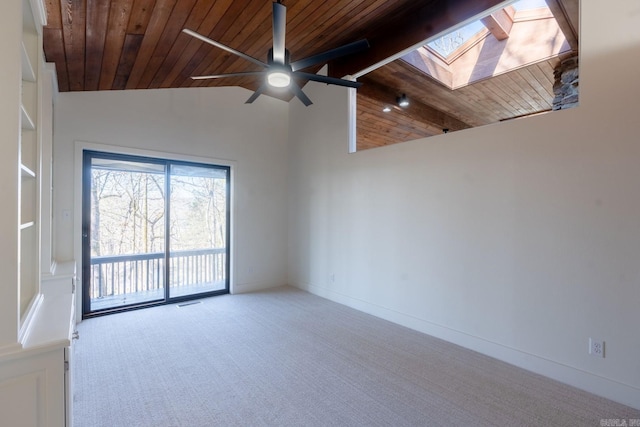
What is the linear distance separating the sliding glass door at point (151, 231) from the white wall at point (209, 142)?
0.19m

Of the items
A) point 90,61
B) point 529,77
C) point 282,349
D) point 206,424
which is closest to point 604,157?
point 529,77

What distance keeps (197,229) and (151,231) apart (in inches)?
25.6

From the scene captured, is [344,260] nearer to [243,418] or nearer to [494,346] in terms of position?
[494,346]

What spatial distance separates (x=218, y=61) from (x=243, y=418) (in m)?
3.69

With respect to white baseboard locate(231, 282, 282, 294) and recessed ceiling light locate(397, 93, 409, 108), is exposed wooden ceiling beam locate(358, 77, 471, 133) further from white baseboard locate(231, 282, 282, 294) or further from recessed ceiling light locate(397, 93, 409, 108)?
white baseboard locate(231, 282, 282, 294)

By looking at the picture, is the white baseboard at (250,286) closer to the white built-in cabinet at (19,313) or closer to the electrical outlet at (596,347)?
the white built-in cabinet at (19,313)

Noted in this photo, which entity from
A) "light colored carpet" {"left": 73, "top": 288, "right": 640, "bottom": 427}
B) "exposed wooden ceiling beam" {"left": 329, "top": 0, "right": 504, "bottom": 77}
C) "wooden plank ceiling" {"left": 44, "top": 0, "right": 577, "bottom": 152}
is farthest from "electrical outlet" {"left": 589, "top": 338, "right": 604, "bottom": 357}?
"exposed wooden ceiling beam" {"left": 329, "top": 0, "right": 504, "bottom": 77}

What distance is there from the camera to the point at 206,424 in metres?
1.95

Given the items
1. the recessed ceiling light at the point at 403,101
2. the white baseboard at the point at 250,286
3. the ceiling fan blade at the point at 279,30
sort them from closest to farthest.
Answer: the ceiling fan blade at the point at 279,30 < the recessed ceiling light at the point at 403,101 < the white baseboard at the point at 250,286

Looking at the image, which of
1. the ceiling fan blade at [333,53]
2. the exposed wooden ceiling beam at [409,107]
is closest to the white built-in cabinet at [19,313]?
the ceiling fan blade at [333,53]

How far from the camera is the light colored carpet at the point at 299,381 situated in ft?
6.61

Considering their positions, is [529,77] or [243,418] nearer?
[243,418]

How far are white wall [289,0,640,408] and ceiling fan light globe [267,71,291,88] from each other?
1721mm

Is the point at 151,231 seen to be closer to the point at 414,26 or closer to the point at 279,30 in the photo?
the point at 279,30
